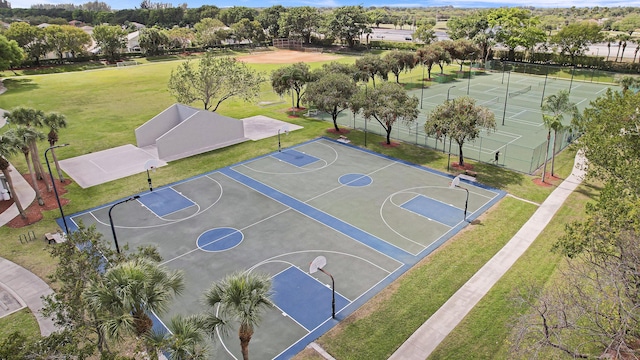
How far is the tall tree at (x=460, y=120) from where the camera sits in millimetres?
34031

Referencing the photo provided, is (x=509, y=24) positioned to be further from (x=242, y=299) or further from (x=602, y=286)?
(x=242, y=299)

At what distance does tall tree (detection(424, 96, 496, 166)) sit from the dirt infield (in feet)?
245

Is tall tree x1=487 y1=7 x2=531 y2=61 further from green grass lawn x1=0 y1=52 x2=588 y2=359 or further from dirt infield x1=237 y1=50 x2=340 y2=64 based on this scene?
green grass lawn x1=0 y1=52 x2=588 y2=359

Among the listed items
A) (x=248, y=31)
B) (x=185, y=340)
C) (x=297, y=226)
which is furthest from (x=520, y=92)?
(x=248, y=31)

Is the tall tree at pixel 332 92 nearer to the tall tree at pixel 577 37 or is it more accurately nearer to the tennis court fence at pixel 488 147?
the tennis court fence at pixel 488 147

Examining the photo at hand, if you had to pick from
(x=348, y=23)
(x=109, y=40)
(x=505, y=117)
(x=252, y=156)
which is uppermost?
(x=348, y=23)

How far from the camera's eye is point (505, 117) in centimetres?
5238

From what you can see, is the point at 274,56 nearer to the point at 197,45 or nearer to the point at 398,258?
→ the point at 197,45

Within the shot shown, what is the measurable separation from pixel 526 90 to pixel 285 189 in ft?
170

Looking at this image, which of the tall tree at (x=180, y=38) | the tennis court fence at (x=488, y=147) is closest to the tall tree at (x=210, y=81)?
the tennis court fence at (x=488, y=147)

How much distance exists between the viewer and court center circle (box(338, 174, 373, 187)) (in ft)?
113

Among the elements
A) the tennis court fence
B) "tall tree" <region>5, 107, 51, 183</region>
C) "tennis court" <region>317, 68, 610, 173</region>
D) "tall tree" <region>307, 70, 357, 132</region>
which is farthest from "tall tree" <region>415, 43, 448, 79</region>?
"tall tree" <region>5, 107, 51, 183</region>

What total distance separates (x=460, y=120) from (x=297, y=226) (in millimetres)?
16625

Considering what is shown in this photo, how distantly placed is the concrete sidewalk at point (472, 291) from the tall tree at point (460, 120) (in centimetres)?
781
